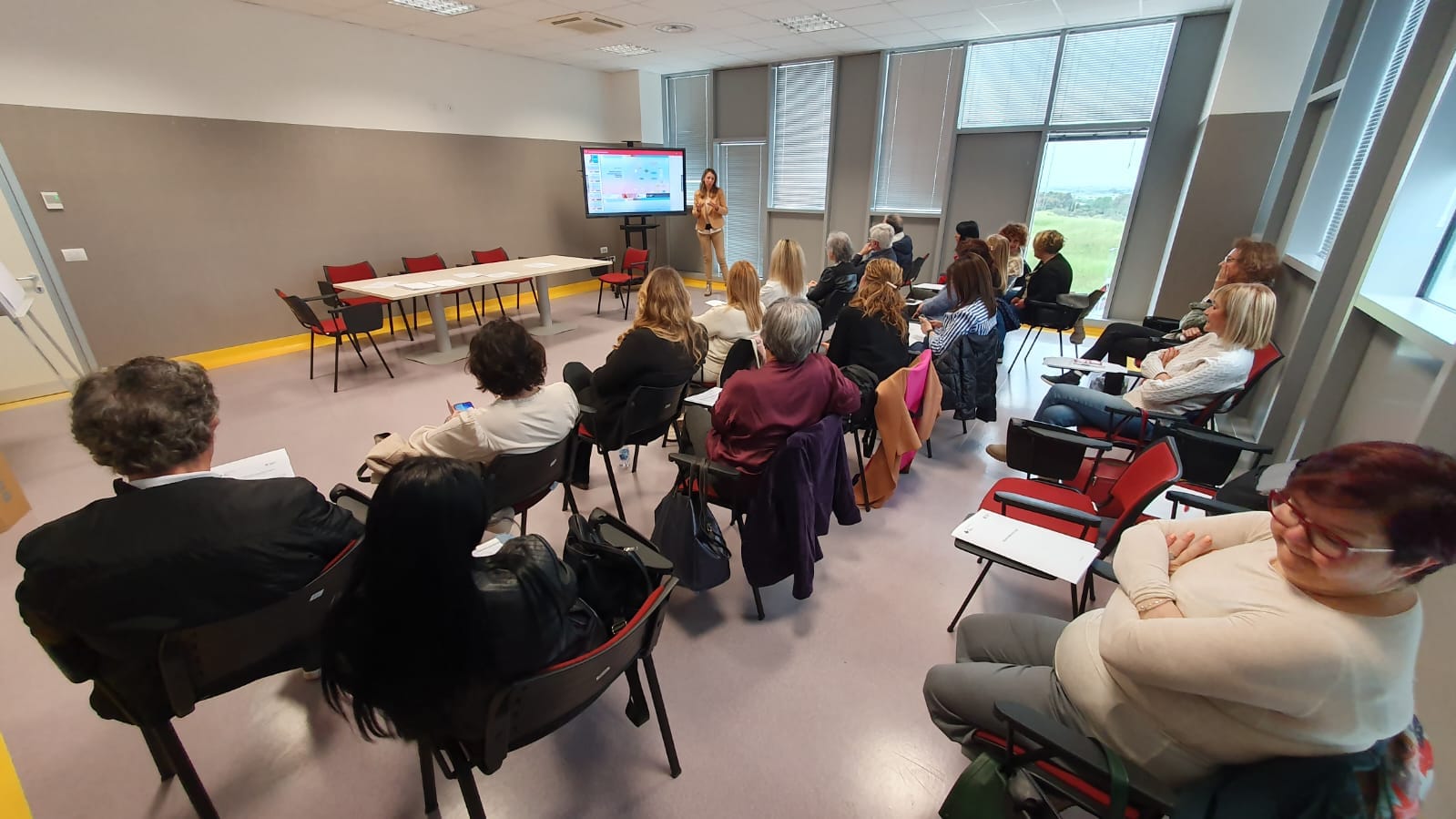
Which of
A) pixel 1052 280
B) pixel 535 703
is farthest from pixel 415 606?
pixel 1052 280

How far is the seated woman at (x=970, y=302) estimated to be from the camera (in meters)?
3.46

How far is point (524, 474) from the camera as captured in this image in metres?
2.08

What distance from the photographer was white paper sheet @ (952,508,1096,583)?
1752 mm

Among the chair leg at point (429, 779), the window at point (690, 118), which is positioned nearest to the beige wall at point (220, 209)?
the window at point (690, 118)

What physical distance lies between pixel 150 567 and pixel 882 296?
306 centimetres

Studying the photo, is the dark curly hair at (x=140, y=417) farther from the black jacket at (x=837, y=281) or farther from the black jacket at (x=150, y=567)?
the black jacket at (x=837, y=281)

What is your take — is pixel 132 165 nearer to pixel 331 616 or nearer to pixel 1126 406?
pixel 331 616

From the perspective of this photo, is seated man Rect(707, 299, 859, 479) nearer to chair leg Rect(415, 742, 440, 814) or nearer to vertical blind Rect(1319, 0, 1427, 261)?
chair leg Rect(415, 742, 440, 814)

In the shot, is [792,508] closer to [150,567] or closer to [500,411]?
[500,411]

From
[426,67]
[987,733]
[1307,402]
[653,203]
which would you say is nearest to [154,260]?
[426,67]

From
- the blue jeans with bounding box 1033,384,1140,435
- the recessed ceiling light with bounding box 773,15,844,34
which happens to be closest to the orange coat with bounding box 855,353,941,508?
the blue jeans with bounding box 1033,384,1140,435

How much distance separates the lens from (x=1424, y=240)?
2.26 meters

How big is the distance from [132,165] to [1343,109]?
870 cm

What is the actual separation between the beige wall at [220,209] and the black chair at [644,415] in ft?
15.8
